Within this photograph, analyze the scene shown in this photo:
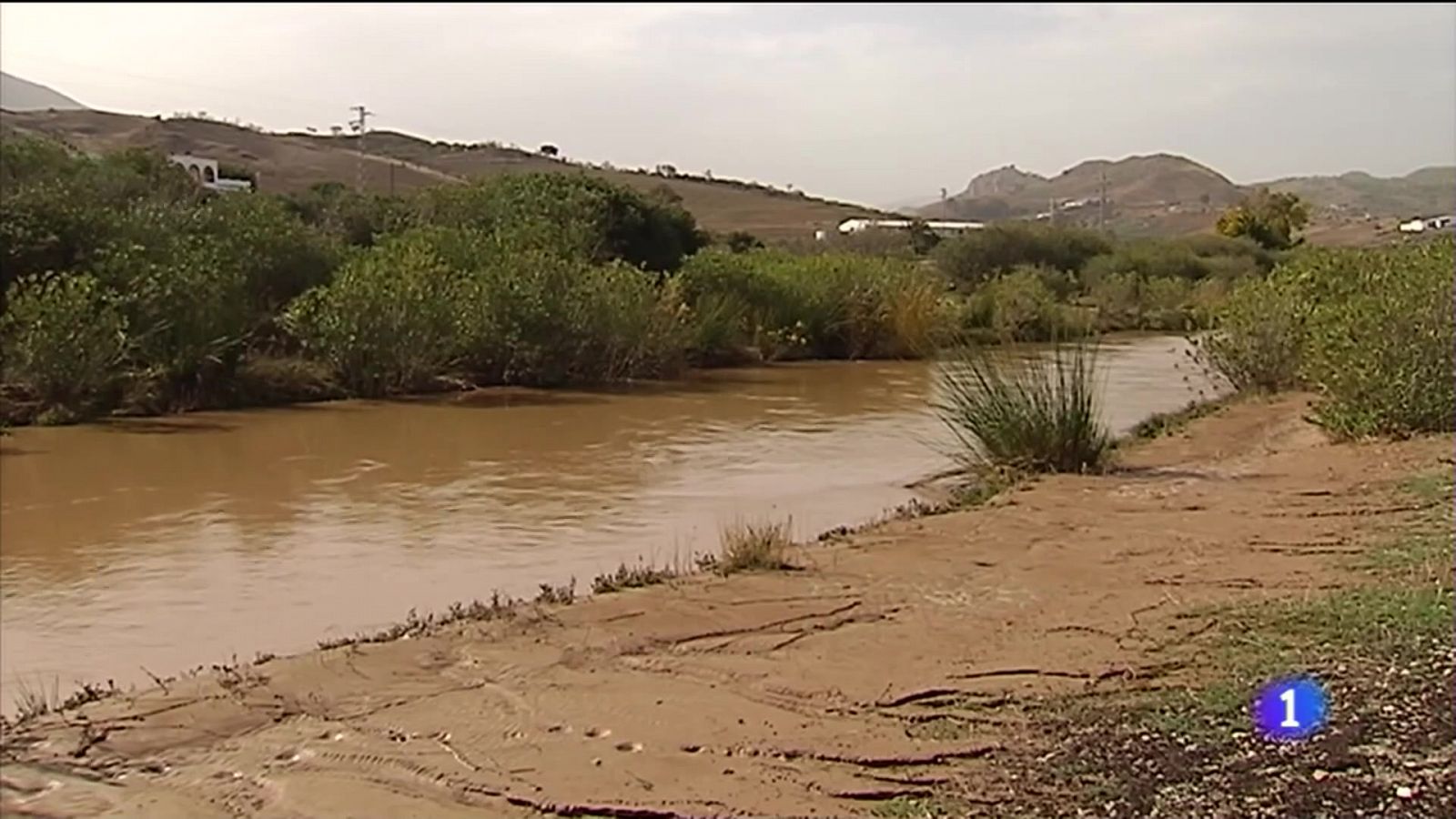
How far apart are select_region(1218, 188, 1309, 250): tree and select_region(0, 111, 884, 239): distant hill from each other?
1727 centimetres

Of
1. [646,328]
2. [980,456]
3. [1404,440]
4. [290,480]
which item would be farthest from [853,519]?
[646,328]

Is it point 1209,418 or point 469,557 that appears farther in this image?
point 1209,418

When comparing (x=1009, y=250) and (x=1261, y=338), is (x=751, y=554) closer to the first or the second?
(x=1261, y=338)

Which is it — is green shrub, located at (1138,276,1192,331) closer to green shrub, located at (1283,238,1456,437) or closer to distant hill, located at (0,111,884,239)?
distant hill, located at (0,111,884,239)

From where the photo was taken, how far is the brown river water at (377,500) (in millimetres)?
9781

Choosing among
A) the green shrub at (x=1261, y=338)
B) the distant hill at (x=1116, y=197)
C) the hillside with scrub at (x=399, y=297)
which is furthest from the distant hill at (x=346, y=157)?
the green shrub at (x=1261, y=338)

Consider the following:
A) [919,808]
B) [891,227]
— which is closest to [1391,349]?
[919,808]

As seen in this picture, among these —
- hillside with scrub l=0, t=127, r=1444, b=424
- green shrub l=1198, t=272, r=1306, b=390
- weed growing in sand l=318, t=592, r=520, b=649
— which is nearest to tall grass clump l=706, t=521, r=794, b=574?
weed growing in sand l=318, t=592, r=520, b=649

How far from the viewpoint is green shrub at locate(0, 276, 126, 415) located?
19.9 m

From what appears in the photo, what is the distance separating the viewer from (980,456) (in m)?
14.0

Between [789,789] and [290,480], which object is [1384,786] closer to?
[789,789]

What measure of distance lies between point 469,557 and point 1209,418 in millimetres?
10625

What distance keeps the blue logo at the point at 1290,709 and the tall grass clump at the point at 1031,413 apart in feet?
24.6

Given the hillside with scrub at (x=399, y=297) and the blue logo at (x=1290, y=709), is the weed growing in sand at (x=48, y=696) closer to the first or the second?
the blue logo at (x=1290, y=709)
